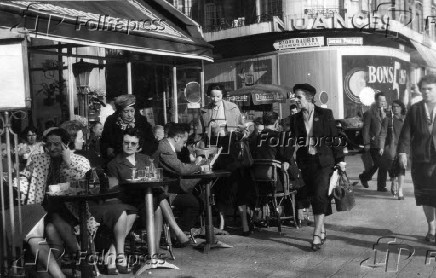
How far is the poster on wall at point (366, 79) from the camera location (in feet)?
88.9

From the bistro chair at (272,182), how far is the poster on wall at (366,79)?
18.4 meters

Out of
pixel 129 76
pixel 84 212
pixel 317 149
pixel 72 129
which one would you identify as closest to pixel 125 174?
pixel 72 129

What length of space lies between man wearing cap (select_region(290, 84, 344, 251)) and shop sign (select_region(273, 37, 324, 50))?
19.8 meters

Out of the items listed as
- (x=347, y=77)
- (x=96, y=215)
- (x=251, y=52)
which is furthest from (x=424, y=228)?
(x=251, y=52)

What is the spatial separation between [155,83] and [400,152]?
6076 millimetres

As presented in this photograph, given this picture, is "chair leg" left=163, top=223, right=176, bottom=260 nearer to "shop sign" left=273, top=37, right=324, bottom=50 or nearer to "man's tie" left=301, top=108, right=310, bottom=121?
"man's tie" left=301, top=108, right=310, bottom=121

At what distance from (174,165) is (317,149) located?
1630mm

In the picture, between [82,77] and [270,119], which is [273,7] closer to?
[82,77]

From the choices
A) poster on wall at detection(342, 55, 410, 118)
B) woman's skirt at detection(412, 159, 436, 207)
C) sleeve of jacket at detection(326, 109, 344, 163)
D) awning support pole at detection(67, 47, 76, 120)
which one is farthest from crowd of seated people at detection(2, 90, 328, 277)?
poster on wall at detection(342, 55, 410, 118)

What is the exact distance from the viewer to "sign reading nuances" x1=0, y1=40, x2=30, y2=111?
18.0 ft

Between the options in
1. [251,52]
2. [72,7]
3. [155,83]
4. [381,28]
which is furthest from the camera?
[251,52]

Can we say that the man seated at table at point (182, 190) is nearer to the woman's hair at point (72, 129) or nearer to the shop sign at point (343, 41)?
the woman's hair at point (72, 129)

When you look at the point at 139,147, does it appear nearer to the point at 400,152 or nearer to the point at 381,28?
the point at 400,152

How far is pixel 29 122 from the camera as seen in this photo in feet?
35.0
